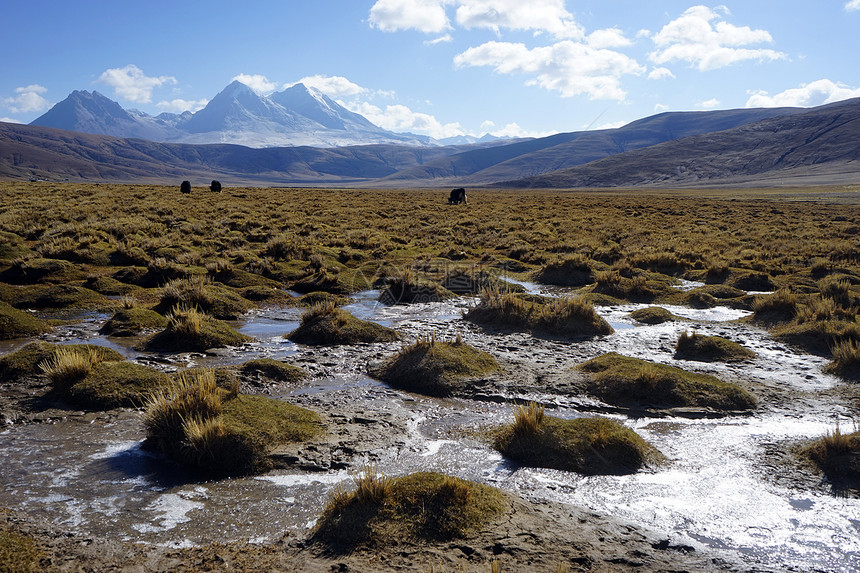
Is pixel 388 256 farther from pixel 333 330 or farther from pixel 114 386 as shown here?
pixel 114 386

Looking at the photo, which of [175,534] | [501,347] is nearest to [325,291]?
[501,347]

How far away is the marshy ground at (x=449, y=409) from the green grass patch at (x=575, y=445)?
0.17m

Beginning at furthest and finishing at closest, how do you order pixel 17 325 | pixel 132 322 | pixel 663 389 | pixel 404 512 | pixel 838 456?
1. pixel 132 322
2. pixel 17 325
3. pixel 663 389
4. pixel 838 456
5. pixel 404 512

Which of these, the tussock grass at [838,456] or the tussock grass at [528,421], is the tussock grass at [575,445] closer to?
the tussock grass at [528,421]

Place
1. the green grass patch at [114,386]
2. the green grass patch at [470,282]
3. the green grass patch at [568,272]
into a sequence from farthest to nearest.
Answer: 1. the green grass patch at [568,272]
2. the green grass patch at [470,282]
3. the green grass patch at [114,386]

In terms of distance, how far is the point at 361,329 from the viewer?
1111 centimetres

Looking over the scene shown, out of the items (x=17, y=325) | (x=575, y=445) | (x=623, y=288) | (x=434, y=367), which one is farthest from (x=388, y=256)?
(x=575, y=445)

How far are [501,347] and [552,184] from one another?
565 feet

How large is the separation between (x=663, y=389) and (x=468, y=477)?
3798 millimetres

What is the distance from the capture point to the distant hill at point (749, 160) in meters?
145

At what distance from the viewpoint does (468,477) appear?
580cm

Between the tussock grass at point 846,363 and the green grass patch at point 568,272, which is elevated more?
the green grass patch at point 568,272

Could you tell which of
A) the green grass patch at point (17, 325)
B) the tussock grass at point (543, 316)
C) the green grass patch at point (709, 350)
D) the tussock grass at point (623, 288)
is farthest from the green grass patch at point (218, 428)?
the tussock grass at point (623, 288)

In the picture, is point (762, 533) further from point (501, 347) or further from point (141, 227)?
point (141, 227)
